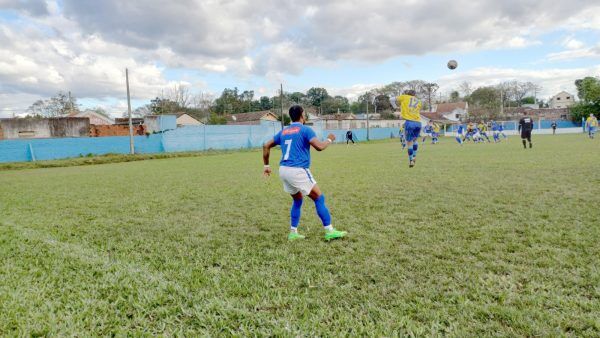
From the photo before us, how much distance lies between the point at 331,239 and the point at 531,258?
2.26 metres

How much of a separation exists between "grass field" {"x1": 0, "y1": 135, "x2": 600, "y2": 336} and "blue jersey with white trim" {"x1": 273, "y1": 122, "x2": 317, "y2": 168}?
1.07m

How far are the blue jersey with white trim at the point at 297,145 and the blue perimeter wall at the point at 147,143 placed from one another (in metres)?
25.4

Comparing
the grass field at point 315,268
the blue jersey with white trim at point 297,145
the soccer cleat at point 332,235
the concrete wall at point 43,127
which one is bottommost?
the grass field at point 315,268

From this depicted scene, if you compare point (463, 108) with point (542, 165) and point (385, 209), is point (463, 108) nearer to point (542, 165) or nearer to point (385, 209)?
point (542, 165)

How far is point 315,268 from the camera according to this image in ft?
12.9

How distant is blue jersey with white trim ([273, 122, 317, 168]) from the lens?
4.85 meters

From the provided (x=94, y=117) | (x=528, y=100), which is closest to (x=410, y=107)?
(x=94, y=117)

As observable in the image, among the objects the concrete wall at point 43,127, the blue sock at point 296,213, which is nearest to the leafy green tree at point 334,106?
the concrete wall at point 43,127

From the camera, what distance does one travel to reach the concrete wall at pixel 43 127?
32.7 metres

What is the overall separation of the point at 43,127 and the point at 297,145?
36820mm

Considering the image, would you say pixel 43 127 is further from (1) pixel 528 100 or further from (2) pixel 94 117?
(1) pixel 528 100

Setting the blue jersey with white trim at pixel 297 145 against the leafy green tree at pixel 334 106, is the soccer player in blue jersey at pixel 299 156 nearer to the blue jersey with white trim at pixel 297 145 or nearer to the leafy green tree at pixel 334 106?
the blue jersey with white trim at pixel 297 145

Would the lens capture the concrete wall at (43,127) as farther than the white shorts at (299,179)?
Yes

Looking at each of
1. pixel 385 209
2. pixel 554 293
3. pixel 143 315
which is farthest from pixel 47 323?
pixel 385 209
